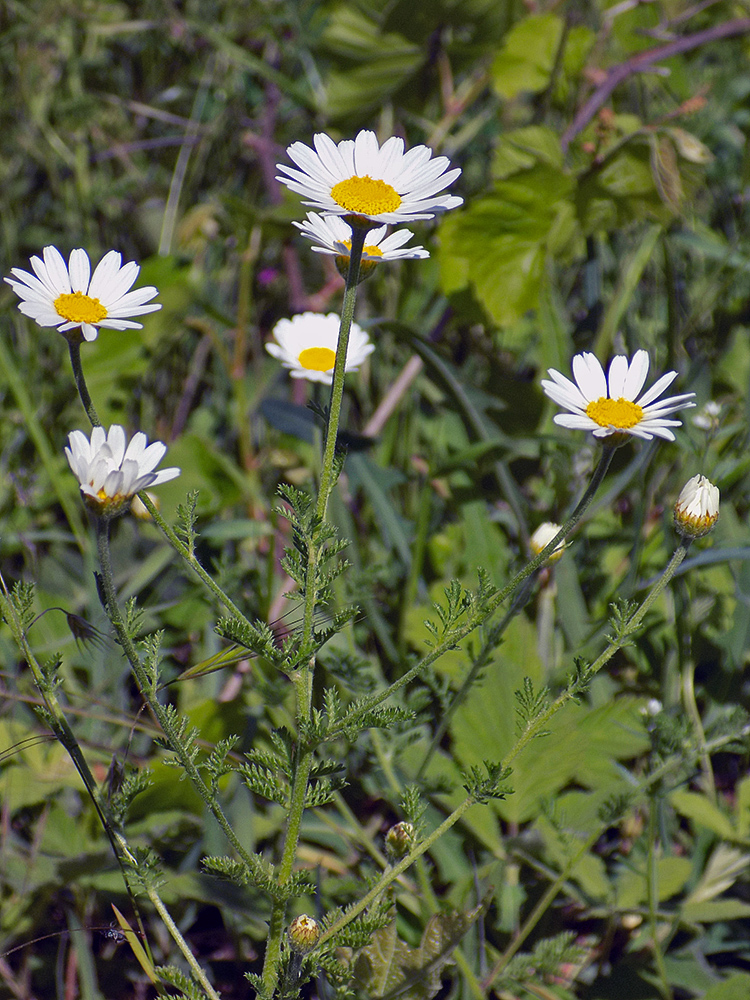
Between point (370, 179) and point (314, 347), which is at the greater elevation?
point (314, 347)

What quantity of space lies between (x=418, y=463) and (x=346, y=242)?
0.77 meters

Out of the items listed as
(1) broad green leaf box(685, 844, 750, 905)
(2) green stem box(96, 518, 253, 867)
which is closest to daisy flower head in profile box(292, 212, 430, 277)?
(2) green stem box(96, 518, 253, 867)

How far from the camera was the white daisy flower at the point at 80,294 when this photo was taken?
597 mm

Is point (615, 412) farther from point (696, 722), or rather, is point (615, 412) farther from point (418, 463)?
point (418, 463)

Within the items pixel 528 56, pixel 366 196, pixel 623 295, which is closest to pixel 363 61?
pixel 528 56

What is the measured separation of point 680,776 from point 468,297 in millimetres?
757

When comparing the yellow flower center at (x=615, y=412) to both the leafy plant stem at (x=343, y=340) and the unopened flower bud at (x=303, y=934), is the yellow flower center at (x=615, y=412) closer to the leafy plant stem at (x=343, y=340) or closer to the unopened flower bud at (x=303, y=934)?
the leafy plant stem at (x=343, y=340)

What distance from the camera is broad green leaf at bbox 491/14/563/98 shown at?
1448 mm

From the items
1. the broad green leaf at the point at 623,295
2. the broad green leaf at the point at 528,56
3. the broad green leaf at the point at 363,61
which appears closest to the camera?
the broad green leaf at the point at 623,295

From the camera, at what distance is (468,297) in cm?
138

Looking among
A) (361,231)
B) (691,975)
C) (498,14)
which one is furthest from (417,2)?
(691,975)

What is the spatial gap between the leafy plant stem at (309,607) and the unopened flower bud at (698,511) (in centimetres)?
25

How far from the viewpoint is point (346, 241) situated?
27.3 inches

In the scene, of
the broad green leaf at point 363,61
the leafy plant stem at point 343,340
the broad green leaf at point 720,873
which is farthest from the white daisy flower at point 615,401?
the broad green leaf at point 363,61
